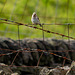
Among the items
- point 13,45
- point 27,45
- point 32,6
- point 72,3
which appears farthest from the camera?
point 72,3

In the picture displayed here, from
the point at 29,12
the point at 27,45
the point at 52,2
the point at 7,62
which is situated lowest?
the point at 7,62

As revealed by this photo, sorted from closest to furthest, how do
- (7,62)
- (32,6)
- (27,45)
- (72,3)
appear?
1. (7,62)
2. (27,45)
3. (32,6)
4. (72,3)

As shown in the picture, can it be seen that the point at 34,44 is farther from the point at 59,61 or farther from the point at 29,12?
the point at 29,12

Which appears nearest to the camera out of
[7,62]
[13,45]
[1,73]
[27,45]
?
[1,73]

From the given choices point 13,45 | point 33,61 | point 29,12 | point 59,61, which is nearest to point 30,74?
point 33,61

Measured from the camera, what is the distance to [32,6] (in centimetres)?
911

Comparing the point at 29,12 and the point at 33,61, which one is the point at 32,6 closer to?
the point at 29,12

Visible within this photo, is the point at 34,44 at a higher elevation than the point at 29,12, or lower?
lower

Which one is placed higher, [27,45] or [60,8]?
[60,8]

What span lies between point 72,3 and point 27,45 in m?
5.54

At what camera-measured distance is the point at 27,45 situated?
16.9 feet

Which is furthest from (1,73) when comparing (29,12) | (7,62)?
(29,12)

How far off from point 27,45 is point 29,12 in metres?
4.24

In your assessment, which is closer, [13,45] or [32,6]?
[13,45]
